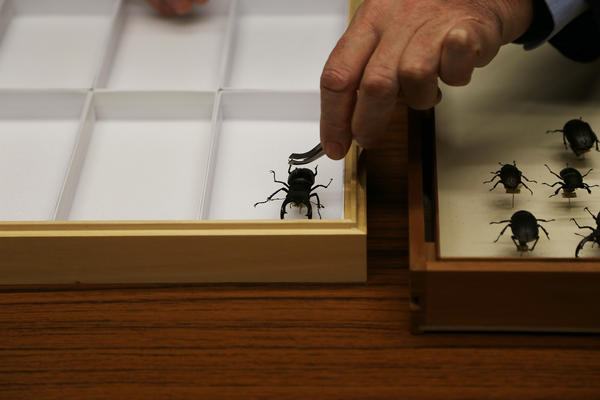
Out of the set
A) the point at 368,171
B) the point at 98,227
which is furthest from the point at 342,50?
the point at 98,227

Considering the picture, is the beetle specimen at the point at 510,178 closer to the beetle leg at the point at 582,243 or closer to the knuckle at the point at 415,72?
the beetle leg at the point at 582,243

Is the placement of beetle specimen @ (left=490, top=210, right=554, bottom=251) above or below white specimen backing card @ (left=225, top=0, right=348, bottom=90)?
below

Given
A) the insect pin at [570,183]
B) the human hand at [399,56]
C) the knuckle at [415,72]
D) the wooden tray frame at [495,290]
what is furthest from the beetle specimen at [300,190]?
the insect pin at [570,183]

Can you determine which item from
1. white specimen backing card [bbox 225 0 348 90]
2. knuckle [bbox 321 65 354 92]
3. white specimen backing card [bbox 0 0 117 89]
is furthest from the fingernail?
white specimen backing card [bbox 0 0 117 89]

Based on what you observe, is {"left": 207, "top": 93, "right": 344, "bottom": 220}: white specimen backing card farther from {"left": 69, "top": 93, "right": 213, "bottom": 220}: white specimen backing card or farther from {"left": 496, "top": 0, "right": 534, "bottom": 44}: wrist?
{"left": 496, "top": 0, "right": 534, "bottom": 44}: wrist

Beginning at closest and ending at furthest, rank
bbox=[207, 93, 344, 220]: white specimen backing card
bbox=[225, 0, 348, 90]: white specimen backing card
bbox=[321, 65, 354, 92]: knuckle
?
bbox=[321, 65, 354, 92]: knuckle → bbox=[207, 93, 344, 220]: white specimen backing card → bbox=[225, 0, 348, 90]: white specimen backing card

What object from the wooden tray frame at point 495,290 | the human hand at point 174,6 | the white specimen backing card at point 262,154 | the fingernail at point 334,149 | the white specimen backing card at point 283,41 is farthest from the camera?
the human hand at point 174,6
